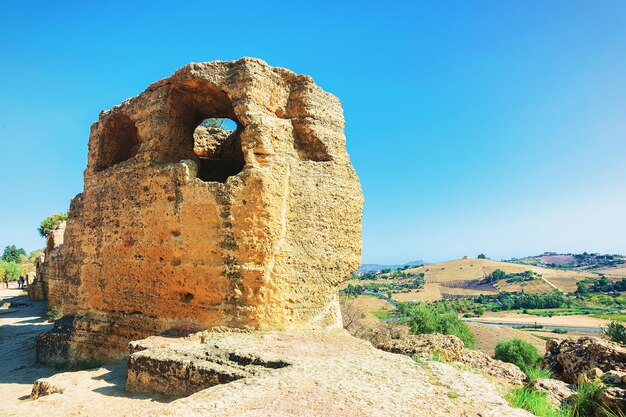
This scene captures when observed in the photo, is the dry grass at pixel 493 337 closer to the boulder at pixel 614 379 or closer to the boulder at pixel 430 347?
the boulder at pixel 430 347

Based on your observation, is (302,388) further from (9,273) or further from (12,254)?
(12,254)

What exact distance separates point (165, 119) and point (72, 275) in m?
5.78

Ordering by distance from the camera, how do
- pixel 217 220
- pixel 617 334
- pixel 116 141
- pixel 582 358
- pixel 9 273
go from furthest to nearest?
pixel 9 273
pixel 617 334
pixel 116 141
pixel 582 358
pixel 217 220

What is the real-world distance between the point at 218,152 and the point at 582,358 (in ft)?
29.1

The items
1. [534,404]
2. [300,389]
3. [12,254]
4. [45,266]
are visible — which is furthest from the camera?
[12,254]

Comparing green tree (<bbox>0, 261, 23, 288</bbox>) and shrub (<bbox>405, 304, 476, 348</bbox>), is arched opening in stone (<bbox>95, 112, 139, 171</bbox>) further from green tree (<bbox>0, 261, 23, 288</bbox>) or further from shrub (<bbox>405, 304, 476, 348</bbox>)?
green tree (<bbox>0, 261, 23, 288</bbox>)

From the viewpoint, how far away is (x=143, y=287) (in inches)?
307

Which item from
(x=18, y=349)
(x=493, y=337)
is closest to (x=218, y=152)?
(x=18, y=349)

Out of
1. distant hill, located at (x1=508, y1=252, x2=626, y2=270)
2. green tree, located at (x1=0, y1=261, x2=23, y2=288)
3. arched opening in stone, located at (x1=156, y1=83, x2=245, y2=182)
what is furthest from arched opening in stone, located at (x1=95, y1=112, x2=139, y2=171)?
distant hill, located at (x1=508, y1=252, x2=626, y2=270)

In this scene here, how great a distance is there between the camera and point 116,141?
32.5 feet

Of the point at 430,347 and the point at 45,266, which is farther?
the point at 45,266

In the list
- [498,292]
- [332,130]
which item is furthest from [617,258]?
[332,130]

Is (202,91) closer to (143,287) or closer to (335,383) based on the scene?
(143,287)

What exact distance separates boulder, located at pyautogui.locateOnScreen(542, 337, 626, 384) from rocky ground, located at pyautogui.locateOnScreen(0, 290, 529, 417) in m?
2.99
